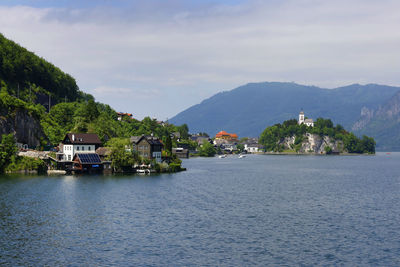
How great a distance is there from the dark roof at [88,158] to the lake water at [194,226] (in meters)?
33.1

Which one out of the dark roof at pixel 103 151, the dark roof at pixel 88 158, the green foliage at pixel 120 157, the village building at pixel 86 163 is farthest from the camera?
the dark roof at pixel 103 151

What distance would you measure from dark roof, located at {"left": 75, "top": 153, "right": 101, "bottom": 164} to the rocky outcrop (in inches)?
969

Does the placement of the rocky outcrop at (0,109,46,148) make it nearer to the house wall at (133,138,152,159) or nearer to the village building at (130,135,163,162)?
the village building at (130,135,163,162)

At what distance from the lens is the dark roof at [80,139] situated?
13588 cm

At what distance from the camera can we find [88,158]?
133m

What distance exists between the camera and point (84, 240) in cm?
4891

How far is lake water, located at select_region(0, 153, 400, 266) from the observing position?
141 ft

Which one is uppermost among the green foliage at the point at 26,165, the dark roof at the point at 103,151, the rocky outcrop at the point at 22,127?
the rocky outcrop at the point at 22,127

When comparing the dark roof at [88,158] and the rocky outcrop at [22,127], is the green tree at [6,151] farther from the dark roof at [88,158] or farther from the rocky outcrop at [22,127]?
the dark roof at [88,158]

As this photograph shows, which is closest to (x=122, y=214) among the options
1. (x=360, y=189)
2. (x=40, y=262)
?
(x=40, y=262)

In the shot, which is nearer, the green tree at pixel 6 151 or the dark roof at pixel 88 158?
the green tree at pixel 6 151

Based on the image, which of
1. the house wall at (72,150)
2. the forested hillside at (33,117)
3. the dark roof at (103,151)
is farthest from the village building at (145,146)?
the forested hillside at (33,117)

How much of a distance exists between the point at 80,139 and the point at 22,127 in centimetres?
2322

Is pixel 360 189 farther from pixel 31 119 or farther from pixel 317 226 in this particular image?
pixel 31 119
